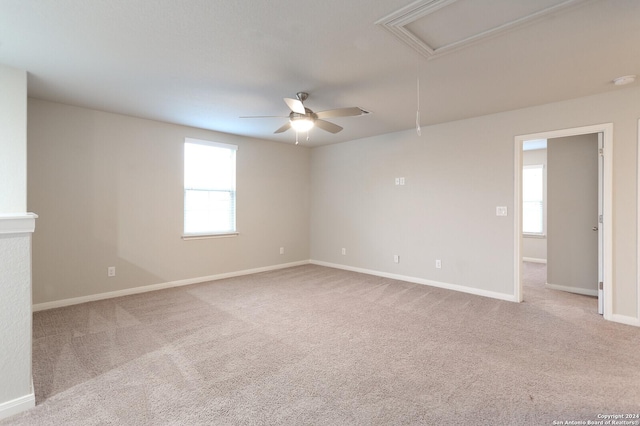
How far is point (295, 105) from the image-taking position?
9.49ft

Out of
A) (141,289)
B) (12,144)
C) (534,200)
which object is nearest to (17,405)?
(12,144)

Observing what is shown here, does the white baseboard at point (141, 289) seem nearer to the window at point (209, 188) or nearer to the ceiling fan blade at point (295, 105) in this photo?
the window at point (209, 188)

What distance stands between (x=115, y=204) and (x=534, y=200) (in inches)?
327

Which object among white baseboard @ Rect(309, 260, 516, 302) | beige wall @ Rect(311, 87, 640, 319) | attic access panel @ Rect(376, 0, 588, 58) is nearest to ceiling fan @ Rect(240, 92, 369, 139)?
attic access panel @ Rect(376, 0, 588, 58)

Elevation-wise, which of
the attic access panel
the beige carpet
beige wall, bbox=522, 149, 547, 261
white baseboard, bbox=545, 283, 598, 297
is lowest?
the beige carpet

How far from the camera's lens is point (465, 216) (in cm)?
457

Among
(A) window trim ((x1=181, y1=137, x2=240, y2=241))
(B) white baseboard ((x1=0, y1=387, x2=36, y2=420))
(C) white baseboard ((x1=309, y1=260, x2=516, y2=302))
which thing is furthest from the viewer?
(A) window trim ((x1=181, y1=137, x2=240, y2=241))

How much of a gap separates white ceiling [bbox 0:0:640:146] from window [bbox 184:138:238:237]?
1.26 meters

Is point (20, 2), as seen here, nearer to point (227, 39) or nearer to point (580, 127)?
point (227, 39)

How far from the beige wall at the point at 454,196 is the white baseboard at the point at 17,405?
15.2ft

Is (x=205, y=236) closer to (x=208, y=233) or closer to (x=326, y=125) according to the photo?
(x=208, y=233)

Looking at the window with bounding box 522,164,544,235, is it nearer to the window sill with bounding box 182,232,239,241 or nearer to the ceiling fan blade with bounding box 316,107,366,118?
the ceiling fan blade with bounding box 316,107,366,118

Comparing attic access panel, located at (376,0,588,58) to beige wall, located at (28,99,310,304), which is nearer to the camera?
attic access panel, located at (376,0,588,58)

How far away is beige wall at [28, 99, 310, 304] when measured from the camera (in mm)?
3752
